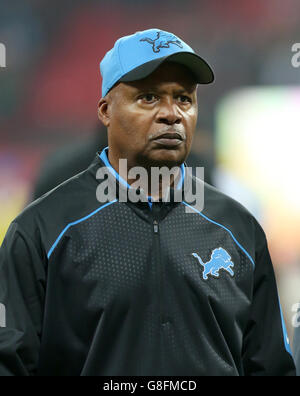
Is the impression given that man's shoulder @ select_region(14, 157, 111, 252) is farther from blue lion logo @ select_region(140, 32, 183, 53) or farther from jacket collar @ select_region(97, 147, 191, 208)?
blue lion logo @ select_region(140, 32, 183, 53)

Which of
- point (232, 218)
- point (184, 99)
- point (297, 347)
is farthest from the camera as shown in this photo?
point (297, 347)

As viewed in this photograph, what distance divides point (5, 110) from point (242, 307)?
104cm

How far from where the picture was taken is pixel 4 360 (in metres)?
1.26

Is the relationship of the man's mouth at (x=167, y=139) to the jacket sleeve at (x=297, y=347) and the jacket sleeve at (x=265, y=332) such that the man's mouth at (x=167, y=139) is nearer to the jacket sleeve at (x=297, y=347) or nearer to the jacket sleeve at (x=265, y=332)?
the jacket sleeve at (x=265, y=332)

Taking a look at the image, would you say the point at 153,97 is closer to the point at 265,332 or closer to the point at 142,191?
the point at 142,191

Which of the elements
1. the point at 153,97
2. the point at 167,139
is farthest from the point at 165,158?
the point at 153,97

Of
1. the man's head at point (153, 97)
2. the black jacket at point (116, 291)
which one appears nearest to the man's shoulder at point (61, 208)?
the black jacket at point (116, 291)

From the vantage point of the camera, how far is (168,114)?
1350mm

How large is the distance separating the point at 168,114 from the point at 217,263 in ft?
1.28

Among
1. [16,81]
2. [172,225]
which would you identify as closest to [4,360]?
[172,225]

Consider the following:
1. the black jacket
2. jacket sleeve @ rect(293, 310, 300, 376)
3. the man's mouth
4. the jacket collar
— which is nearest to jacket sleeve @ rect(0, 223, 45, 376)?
the black jacket

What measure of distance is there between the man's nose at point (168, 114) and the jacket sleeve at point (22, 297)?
0.42 meters

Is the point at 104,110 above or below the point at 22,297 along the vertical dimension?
above

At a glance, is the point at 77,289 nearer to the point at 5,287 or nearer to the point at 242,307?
the point at 5,287
